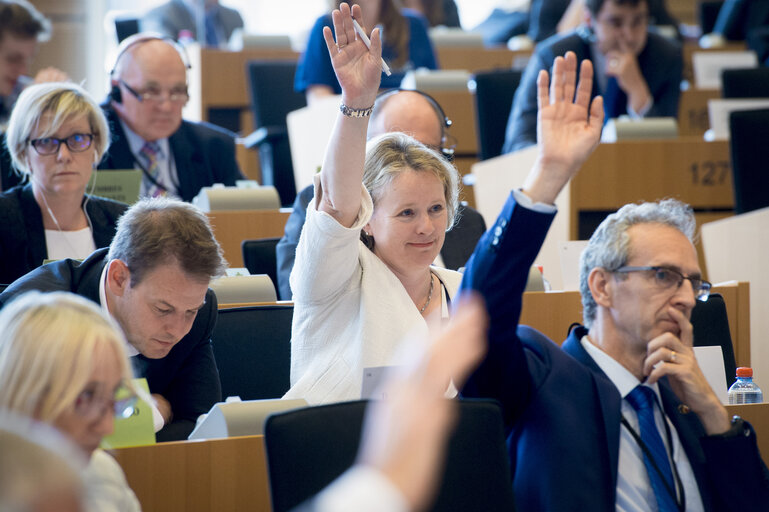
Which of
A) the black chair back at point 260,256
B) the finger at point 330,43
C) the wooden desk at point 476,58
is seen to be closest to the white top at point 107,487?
the finger at point 330,43

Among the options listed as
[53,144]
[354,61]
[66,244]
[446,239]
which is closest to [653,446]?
[354,61]

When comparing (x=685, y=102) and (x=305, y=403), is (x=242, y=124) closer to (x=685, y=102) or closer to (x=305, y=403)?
(x=685, y=102)

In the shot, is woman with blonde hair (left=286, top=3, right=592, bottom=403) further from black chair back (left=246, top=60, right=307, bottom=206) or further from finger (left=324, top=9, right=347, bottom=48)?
black chair back (left=246, top=60, right=307, bottom=206)

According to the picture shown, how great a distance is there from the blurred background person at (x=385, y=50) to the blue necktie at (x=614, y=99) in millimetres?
939

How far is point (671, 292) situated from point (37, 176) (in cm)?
180

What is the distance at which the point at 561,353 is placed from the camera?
2102 millimetres

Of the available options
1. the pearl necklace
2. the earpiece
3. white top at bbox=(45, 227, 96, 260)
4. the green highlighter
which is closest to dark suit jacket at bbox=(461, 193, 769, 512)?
the pearl necklace

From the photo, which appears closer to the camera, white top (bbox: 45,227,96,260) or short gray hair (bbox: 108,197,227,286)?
short gray hair (bbox: 108,197,227,286)

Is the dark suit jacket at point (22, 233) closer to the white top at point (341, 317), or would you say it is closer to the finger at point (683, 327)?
the white top at point (341, 317)

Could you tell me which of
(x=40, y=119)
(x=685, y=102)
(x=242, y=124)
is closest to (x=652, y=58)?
(x=685, y=102)

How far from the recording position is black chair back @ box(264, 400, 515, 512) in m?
1.72

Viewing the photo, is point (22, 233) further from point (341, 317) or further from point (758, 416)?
point (758, 416)

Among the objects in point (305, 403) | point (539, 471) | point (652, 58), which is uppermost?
point (652, 58)

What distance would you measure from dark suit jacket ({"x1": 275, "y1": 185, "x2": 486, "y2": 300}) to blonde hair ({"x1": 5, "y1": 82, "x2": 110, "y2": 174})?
645 millimetres
